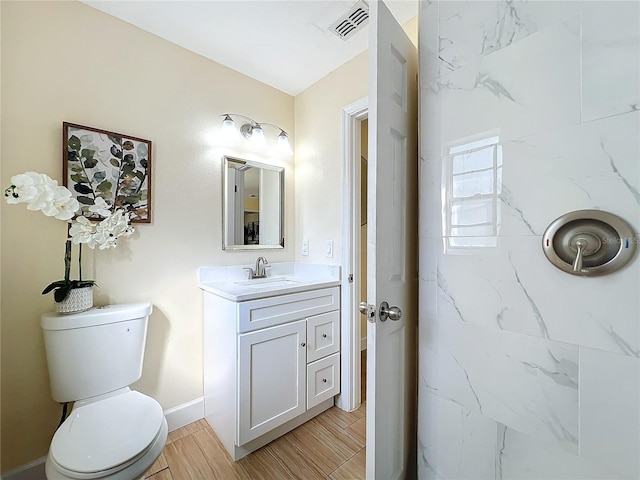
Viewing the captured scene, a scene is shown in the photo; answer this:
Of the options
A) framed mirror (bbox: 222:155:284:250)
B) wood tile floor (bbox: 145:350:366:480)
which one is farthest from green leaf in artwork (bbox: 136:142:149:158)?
wood tile floor (bbox: 145:350:366:480)

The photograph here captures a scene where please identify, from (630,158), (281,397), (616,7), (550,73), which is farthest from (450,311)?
(281,397)

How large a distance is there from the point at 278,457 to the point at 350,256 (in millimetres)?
1211

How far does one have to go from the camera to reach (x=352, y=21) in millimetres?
1532

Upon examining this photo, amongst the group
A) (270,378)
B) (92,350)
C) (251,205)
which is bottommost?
(270,378)

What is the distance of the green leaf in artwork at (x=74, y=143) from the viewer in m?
1.36

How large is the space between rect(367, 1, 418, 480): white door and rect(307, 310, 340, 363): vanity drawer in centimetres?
70

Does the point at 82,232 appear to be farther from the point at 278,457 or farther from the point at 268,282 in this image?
the point at 278,457

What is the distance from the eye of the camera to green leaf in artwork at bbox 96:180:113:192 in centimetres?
144

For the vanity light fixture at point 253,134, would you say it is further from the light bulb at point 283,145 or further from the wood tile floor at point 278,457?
the wood tile floor at point 278,457

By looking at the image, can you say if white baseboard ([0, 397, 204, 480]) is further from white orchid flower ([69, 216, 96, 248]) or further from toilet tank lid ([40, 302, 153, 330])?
white orchid flower ([69, 216, 96, 248])

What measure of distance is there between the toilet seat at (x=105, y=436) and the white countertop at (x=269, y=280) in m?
0.59

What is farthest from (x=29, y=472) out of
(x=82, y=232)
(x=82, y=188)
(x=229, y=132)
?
(x=229, y=132)

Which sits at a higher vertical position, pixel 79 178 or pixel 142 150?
pixel 142 150

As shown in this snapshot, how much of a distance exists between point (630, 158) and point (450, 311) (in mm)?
629
